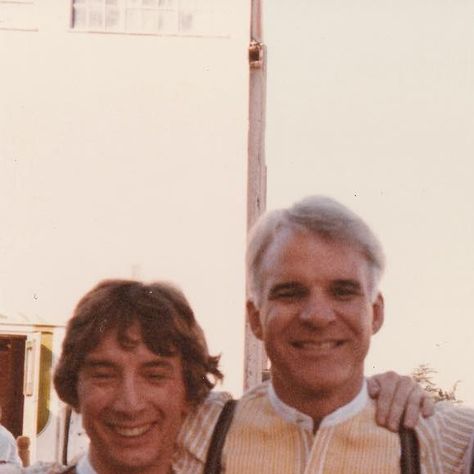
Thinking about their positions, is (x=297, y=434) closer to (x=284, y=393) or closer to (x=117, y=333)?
(x=284, y=393)

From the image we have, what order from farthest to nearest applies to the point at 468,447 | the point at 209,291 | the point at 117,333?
the point at 209,291 < the point at 117,333 < the point at 468,447

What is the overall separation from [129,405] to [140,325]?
0.27m

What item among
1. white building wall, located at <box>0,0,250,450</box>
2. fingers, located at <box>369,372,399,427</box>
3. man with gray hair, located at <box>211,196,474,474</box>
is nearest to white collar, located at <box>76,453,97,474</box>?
man with gray hair, located at <box>211,196,474,474</box>

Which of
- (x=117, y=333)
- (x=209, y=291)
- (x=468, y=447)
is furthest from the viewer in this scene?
(x=209, y=291)

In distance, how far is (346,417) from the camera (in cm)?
297

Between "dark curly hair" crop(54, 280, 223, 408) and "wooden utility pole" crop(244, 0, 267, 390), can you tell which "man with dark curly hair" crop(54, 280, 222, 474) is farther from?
"wooden utility pole" crop(244, 0, 267, 390)

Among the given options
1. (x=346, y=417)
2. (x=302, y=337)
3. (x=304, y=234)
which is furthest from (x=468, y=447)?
(x=304, y=234)

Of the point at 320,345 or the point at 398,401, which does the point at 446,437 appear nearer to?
the point at 398,401

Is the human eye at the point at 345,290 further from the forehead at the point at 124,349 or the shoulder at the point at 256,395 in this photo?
the forehead at the point at 124,349

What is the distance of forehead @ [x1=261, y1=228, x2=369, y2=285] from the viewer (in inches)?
117

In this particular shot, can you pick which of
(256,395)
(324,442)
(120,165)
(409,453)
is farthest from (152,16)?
(409,453)

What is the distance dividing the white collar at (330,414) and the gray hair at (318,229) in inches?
12.9

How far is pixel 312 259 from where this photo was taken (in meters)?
2.99

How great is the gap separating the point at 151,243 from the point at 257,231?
8612 mm
